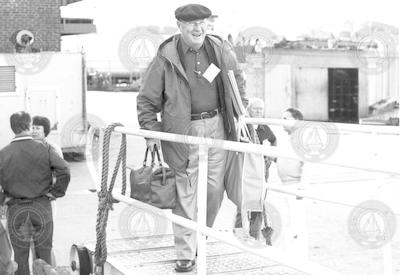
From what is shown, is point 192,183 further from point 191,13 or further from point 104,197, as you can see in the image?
point 191,13

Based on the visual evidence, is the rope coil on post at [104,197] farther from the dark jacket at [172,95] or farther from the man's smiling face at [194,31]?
the man's smiling face at [194,31]

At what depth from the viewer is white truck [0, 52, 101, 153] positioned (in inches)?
609

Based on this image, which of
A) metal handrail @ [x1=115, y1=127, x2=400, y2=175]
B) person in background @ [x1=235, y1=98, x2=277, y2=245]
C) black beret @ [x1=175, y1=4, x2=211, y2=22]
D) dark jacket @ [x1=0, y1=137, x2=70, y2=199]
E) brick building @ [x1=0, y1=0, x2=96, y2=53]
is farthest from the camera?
brick building @ [x1=0, y1=0, x2=96, y2=53]

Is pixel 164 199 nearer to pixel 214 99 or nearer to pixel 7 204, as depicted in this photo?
pixel 214 99

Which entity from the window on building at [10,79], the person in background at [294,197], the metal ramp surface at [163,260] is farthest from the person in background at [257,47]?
Result: the metal ramp surface at [163,260]

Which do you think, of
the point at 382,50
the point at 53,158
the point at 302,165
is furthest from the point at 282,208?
the point at 382,50

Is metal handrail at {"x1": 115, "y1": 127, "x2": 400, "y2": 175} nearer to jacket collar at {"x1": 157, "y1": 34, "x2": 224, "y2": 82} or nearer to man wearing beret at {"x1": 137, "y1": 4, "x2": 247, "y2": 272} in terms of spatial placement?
man wearing beret at {"x1": 137, "y1": 4, "x2": 247, "y2": 272}

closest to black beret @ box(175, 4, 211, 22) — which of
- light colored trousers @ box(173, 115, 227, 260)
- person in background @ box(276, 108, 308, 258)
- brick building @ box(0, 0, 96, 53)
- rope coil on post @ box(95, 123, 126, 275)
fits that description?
light colored trousers @ box(173, 115, 227, 260)

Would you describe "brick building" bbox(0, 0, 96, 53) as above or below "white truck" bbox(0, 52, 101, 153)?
above

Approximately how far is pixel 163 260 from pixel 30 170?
1.56 meters

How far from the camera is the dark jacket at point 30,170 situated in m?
5.45

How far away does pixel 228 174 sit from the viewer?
4.41 meters

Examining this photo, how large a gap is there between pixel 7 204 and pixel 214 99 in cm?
218

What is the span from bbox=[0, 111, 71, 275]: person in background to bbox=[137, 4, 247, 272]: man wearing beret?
57.8 inches
